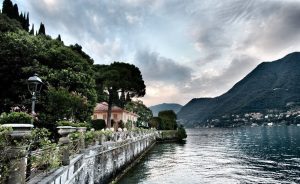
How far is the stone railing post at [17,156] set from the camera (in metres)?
6.59

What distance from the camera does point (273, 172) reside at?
2952cm

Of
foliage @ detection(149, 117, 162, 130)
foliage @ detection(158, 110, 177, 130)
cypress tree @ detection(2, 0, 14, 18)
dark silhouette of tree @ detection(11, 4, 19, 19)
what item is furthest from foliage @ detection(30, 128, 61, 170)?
foliage @ detection(158, 110, 177, 130)

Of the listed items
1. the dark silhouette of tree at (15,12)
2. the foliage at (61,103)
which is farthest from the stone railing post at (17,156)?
the dark silhouette of tree at (15,12)

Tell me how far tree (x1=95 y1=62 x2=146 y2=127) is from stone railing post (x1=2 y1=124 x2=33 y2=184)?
1677 inches

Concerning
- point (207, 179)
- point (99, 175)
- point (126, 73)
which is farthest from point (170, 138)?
point (99, 175)

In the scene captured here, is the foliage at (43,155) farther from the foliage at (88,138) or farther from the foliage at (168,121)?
the foliage at (168,121)

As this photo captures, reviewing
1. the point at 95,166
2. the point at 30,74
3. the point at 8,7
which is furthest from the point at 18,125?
the point at 8,7

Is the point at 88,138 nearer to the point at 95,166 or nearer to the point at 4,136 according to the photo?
the point at 95,166

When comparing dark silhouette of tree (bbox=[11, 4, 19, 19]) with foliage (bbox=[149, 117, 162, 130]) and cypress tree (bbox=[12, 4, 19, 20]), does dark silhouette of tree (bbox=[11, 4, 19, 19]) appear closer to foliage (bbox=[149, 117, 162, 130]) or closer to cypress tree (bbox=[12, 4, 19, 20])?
cypress tree (bbox=[12, 4, 19, 20])

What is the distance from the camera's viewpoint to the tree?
1997 inches

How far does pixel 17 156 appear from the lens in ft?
22.1

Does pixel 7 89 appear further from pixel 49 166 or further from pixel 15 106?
pixel 49 166

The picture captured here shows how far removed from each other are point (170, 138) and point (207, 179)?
6622 centimetres

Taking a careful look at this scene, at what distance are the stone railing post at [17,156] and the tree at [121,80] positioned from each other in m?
42.6
